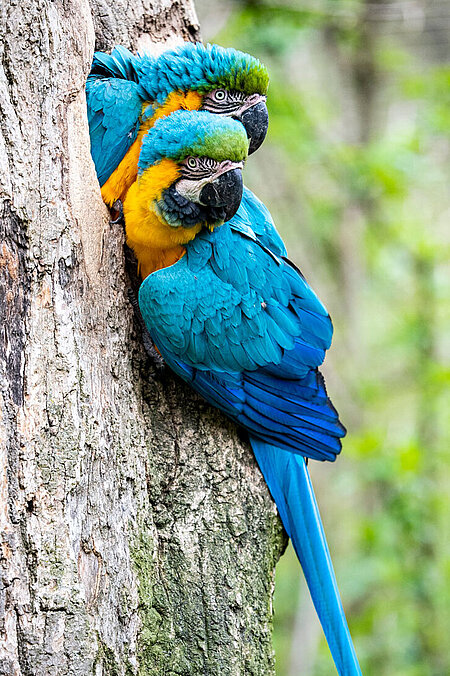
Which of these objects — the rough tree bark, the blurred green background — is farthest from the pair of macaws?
the blurred green background

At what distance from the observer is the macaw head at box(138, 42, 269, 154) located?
78.3 inches

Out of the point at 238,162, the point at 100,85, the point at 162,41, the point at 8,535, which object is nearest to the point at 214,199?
the point at 238,162

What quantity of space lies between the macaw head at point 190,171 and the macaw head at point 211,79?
189mm

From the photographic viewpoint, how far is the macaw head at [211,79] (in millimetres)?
1988

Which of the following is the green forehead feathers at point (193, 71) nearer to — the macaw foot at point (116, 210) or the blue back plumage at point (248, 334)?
the macaw foot at point (116, 210)

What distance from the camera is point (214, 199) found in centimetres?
181

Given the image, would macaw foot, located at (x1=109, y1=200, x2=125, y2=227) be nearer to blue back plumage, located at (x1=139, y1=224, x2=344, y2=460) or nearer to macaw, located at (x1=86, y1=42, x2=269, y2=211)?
macaw, located at (x1=86, y1=42, x2=269, y2=211)

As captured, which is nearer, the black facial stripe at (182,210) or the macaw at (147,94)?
the black facial stripe at (182,210)

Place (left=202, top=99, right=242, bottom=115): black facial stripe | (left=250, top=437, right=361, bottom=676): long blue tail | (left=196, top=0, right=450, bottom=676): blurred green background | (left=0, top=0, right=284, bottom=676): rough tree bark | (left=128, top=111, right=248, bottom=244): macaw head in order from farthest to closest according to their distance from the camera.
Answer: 1. (left=196, top=0, right=450, bottom=676): blurred green background
2. (left=202, top=99, right=242, bottom=115): black facial stripe
3. (left=250, top=437, right=361, bottom=676): long blue tail
4. (left=128, top=111, right=248, bottom=244): macaw head
5. (left=0, top=0, right=284, bottom=676): rough tree bark

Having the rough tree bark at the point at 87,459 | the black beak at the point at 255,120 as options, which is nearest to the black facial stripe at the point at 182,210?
the rough tree bark at the point at 87,459

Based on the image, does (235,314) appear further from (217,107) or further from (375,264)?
(375,264)

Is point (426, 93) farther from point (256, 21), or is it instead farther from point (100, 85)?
point (100, 85)

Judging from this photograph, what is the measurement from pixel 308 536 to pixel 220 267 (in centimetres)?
84

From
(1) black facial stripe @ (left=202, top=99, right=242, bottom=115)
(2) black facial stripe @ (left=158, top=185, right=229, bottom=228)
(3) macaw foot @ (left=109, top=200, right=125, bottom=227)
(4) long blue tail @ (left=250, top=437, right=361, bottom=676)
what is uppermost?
(1) black facial stripe @ (left=202, top=99, right=242, bottom=115)
